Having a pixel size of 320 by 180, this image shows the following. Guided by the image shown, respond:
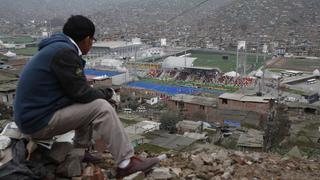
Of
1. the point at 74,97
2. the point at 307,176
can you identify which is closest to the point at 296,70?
the point at 307,176

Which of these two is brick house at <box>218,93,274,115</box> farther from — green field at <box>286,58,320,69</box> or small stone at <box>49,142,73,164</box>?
green field at <box>286,58,320,69</box>

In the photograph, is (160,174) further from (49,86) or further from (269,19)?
(269,19)

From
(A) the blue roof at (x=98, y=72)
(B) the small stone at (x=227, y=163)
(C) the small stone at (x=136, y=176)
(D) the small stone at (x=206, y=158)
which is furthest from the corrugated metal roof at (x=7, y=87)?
(C) the small stone at (x=136, y=176)

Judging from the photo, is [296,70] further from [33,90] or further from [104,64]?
[33,90]

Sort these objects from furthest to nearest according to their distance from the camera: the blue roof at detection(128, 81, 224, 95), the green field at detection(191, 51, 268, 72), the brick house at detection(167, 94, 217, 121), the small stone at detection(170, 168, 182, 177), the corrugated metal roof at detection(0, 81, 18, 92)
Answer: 1. the green field at detection(191, 51, 268, 72)
2. the blue roof at detection(128, 81, 224, 95)
3. the brick house at detection(167, 94, 217, 121)
4. the corrugated metal roof at detection(0, 81, 18, 92)
5. the small stone at detection(170, 168, 182, 177)

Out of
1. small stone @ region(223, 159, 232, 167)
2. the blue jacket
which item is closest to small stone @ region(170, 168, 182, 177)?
small stone @ region(223, 159, 232, 167)

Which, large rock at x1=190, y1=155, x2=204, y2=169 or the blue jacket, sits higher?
the blue jacket

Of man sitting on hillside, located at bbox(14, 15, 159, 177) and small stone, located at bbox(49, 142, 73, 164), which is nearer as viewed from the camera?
man sitting on hillside, located at bbox(14, 15, 159, 177)
